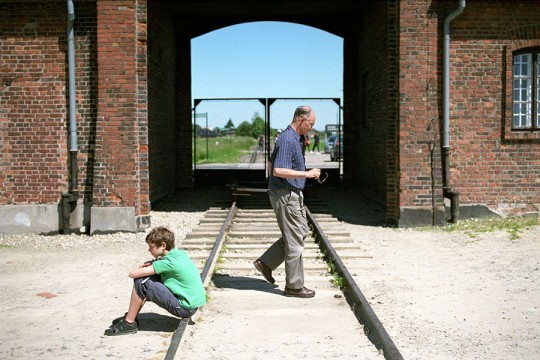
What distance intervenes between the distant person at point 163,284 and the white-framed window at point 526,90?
8.43m

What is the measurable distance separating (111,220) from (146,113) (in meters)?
1.91

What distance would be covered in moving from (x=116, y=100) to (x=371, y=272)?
538cm

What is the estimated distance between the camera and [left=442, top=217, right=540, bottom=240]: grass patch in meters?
10.7

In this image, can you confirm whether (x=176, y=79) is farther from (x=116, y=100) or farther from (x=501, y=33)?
(x=501, y=33)

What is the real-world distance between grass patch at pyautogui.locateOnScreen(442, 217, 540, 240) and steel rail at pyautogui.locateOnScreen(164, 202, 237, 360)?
385cm

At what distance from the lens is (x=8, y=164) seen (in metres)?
11.3

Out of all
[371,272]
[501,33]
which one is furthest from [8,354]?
[501,33]

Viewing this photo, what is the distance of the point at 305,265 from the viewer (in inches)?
319

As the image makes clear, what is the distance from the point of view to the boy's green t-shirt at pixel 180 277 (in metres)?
5.52

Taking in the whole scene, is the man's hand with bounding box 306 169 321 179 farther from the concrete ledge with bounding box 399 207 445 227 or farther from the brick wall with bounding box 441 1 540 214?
the brick wall with bounding box 441 1 540 214

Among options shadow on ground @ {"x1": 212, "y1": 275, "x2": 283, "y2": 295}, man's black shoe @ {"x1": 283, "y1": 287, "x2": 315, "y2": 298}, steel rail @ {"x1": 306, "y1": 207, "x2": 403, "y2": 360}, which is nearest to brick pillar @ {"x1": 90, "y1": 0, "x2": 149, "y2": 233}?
shadow on ground @ {"x1": 212, "y1": 275, "x2": 283, "y2": 295}

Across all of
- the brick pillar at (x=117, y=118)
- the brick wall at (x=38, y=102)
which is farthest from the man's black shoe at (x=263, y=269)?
the brick wall at (x=38, y=102)

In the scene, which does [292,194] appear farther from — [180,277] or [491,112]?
[491,112]

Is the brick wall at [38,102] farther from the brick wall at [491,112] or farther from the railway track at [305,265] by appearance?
the brick wall at [491,112]
